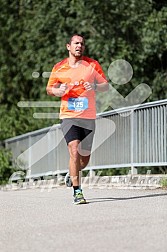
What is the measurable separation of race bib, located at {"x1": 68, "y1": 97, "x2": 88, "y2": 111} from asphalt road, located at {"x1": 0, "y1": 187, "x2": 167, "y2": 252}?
3.71 ft

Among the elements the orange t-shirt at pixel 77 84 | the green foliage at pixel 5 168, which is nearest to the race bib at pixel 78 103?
the orange t-shirt at pixel 77 84

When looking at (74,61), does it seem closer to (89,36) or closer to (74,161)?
(74,161)

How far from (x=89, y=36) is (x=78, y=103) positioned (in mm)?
13740

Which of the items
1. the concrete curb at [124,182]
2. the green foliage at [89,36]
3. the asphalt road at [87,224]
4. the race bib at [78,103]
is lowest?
the asphalt road at [87,224]

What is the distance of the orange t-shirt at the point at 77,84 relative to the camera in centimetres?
1087

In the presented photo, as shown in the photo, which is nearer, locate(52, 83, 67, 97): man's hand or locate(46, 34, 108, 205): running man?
locate(52, 83, 67, 97): man's hand

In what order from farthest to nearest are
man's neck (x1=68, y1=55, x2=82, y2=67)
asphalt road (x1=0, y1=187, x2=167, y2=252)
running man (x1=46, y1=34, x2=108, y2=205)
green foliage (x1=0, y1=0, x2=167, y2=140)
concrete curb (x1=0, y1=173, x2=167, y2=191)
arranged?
green foliage (x1=0, y1=0, x2=167, y2=140) < concrete curb (x1=0, y1=173, x2=167, y2=191) < man's neck (x1=68, y1=55, x2=82, y2=67) < running man (x1=46, y1=34, x2=108, y2=205) < asphalt road (x1=0, y1=187, x2=167, y2=252)

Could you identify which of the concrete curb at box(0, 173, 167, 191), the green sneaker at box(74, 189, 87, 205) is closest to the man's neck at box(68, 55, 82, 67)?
the green sneaker at box(74, 189, 87, 205)

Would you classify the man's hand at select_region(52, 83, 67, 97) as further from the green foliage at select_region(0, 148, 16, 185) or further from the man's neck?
the green foliage at select_region(0, 148, 16, 185)

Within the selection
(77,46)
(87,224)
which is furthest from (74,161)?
(87,224)

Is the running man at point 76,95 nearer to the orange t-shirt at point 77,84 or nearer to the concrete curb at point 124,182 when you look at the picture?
the orange t-shirt at point 77,84

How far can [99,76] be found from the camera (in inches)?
434

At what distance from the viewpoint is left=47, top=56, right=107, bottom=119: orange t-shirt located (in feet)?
35.7

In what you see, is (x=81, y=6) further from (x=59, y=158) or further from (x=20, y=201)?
(x=20, y=201)
